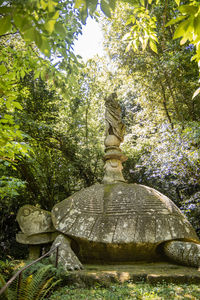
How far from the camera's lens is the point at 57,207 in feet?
15.3

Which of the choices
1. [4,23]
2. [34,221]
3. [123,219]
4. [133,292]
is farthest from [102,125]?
[4,23]

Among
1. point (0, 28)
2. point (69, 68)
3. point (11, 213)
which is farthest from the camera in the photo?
point (11, 213)

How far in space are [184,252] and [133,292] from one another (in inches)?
53.0

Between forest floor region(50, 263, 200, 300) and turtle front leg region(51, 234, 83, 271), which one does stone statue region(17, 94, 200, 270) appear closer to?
turtle front leg region(51, 234, 83, 271)

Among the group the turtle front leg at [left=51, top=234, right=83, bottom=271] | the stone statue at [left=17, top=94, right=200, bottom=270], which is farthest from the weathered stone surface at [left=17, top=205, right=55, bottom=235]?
the turtle front leg at [left=51, top=234, right=83, bottom=271]

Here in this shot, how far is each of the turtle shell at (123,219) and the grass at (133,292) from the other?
2.77 feet

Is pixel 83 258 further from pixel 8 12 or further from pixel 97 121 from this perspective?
pixel 97 121

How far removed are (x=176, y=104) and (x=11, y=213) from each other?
6.92 meters

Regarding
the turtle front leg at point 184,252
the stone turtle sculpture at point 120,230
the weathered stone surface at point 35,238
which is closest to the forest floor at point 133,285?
the turtle front leg at point 184,252

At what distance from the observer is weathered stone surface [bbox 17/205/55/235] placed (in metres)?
4.52

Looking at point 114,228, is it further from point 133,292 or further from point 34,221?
point 34,221

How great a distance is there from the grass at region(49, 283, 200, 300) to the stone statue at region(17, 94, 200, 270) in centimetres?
62

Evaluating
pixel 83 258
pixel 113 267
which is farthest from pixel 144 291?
pixel 83 258

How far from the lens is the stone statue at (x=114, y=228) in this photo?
3.84 m
